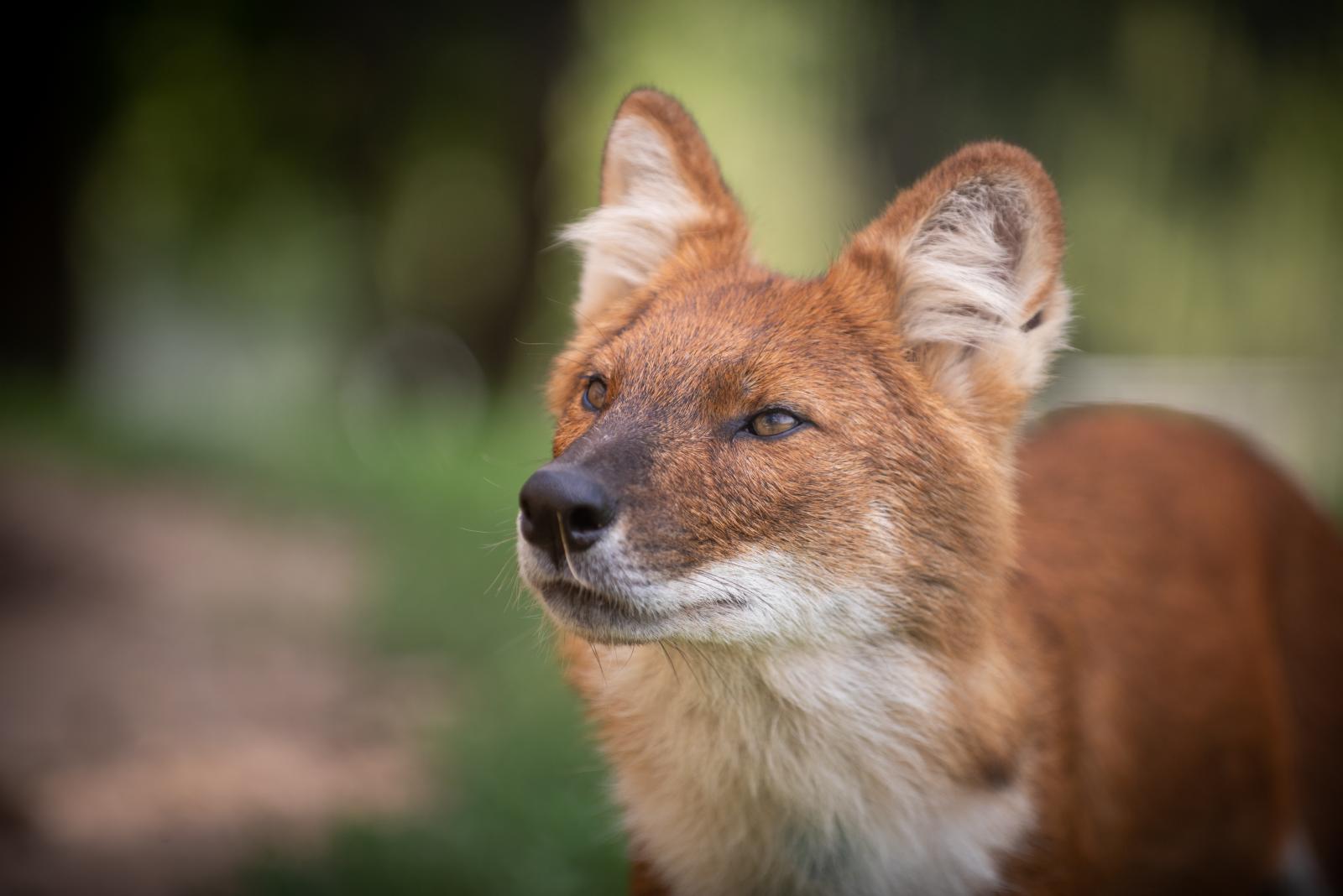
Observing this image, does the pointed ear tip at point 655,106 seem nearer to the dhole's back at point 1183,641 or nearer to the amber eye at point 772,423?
the amber eye at point 772,423

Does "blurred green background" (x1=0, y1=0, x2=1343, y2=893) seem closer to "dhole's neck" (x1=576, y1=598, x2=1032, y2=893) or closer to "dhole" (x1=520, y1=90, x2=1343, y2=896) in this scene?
"dhole's neck" (x1=576, y1=598, x2=1032, y2=893)

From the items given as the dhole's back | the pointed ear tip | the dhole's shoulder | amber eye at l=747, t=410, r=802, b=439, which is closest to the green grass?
amber eye at l=747, t=410, r=802, b=439

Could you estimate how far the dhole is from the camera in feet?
9.23

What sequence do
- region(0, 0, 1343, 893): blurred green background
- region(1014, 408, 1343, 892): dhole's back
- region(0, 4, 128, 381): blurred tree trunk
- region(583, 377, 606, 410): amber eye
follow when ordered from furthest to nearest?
region(0, 4, 128, 381): blurred tree trunk → region(0, 0, 1343, 893): blurred green background → region(1014, 408, 1343, 892): dhole's back → region(583, 377, 606, 410): amber eye

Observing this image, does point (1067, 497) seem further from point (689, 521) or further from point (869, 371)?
point (689, 521)

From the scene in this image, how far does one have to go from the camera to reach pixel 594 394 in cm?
332

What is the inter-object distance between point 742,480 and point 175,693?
4096mm

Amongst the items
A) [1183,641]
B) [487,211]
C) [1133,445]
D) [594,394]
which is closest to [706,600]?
[594,394]

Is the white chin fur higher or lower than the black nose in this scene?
lower

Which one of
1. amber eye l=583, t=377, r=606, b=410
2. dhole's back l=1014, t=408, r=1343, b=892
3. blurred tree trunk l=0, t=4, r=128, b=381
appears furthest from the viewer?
blurred tree trunk l=0, t=4, r=128, b=381

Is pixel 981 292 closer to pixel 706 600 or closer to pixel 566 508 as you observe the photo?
pixel 706 600

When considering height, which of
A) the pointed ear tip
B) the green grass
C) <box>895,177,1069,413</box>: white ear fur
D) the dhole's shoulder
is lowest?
the green grass

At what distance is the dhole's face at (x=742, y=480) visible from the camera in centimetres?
268

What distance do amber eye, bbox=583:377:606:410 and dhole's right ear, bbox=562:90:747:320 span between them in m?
0.59
